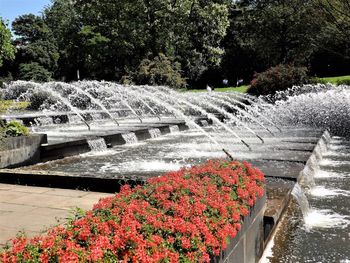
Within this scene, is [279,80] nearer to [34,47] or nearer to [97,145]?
[97,145]

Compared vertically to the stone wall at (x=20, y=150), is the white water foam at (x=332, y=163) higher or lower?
lower

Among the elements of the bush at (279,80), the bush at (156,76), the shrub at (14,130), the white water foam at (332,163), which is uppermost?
the bush at (156,76)

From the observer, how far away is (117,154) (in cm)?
1041

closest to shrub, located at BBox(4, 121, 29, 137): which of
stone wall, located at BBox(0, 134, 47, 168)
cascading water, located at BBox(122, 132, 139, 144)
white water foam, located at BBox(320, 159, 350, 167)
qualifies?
stone wall, located at BBox(0, 134, 47, 168)

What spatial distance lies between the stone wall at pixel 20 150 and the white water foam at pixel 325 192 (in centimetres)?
559

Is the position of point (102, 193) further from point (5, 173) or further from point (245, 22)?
point (245, 22)

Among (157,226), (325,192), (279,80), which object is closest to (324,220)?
(325,192)

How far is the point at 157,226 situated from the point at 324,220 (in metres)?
3.64

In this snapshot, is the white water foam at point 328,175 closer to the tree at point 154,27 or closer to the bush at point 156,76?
the bush at point 156,76

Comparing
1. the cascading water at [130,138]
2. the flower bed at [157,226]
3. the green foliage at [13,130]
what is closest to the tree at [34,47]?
the cascading water at [130,138]

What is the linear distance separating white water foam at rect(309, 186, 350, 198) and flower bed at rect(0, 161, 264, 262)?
3170mm

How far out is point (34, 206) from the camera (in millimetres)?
5891

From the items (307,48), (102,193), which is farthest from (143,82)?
(102,193)

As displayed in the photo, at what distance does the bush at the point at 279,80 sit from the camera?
90.0 ft
